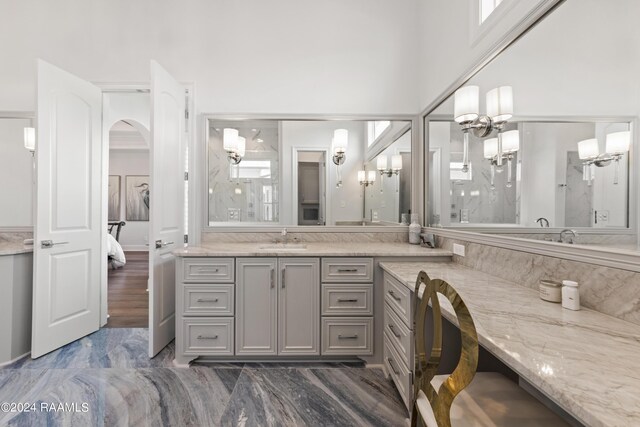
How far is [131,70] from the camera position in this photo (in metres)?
2.75

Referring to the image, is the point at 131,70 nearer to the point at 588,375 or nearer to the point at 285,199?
the point at 285,199

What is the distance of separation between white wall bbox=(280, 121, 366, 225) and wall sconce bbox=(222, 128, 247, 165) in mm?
399

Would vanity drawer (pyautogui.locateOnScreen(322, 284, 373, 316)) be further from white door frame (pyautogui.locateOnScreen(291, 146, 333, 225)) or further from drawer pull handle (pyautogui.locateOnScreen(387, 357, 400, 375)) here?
white door frame (pyautogui.locateOnScreen(291, 146, 333, 225))

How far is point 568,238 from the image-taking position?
49.8 inches

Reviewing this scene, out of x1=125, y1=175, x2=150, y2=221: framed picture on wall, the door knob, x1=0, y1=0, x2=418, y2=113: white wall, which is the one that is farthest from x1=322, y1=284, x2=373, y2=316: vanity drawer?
x1=125, y1=175, x2=150, y2=221: framed picture on wall

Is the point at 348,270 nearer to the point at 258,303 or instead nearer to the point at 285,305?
the point at 285,305

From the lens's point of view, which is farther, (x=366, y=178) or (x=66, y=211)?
(x=366, y=178)

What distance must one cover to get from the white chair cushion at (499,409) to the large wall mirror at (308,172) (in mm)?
1815

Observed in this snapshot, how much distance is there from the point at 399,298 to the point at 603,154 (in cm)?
118

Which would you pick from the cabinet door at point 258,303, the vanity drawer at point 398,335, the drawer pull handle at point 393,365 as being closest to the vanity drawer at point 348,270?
the vanity drawer at point 398,335

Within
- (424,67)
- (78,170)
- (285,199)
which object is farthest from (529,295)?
(78,170)

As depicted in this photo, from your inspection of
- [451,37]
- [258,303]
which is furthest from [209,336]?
[451,37]

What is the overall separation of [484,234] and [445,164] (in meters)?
0.74

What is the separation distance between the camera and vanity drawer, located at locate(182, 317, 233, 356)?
2.14m
